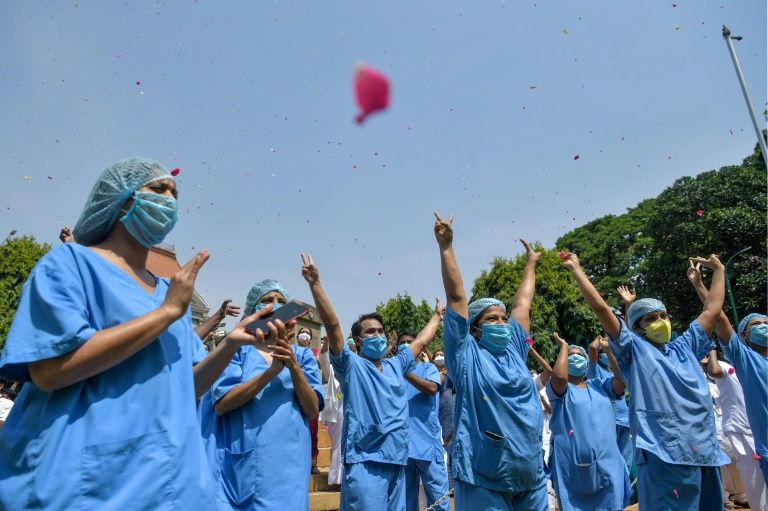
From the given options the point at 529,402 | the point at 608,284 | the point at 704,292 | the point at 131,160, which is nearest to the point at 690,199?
the point at 608,284

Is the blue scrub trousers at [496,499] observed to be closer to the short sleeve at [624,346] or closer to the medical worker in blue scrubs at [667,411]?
the medical worker in blue scrubs at [667,411]

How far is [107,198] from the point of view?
102 inches

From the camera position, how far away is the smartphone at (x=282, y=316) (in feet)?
10.2

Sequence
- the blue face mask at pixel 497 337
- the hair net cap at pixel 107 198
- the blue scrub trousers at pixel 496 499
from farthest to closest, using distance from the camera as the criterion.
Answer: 1. the blue face mask at pixel 497 337
2. the blue scrub trousers at pixel 496 499
3. the hair net cap at pixel 107 198

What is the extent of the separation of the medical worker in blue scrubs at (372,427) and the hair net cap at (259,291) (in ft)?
3.31

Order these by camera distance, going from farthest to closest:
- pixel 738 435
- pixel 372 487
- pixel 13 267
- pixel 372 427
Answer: pixel 13 267
pixel 738 435
pixel 372 427
pixel 372 487

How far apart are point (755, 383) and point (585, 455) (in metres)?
1.76

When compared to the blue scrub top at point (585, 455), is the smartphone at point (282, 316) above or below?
above

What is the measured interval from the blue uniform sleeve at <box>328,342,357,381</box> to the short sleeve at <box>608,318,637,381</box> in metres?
2.34

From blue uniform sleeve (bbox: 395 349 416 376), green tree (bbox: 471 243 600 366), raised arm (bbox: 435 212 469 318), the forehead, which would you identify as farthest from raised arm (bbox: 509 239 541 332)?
green tree (bbox: 471 243 600 366)

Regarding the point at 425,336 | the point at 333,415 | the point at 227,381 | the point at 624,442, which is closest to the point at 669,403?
the point at 425,336

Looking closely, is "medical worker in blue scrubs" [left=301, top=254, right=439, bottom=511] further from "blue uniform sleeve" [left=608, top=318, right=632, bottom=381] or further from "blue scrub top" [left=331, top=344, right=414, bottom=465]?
"blue uniform sleeve" [left=608, top=318, right=632, bottom=381]

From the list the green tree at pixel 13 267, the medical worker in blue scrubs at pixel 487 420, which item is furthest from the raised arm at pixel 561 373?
the green tree at pixel 13 267

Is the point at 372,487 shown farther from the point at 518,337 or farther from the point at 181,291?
the point at 181,291
